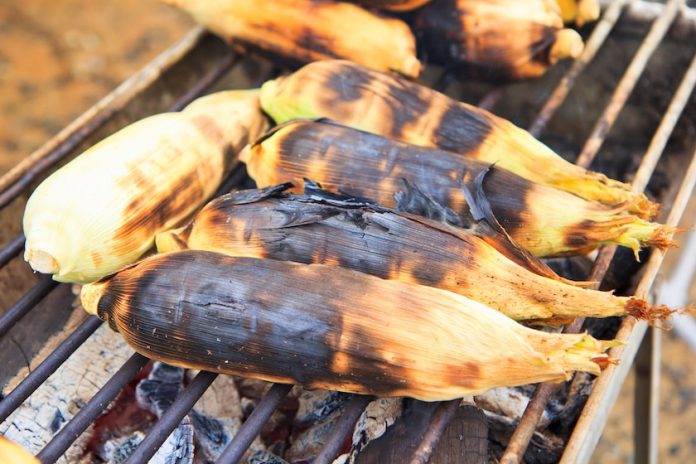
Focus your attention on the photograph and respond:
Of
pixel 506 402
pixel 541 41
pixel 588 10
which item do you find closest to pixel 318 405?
pixel 506 402

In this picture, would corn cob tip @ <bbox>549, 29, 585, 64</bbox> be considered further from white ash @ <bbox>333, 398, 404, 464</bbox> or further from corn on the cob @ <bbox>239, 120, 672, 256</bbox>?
white ash @ <bbox>333, 398, 404, 464</bbox>

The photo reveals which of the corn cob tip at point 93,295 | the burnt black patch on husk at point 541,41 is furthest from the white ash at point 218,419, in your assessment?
the burnt black patch on husk at point 541,41

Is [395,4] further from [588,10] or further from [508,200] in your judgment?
[508,200]

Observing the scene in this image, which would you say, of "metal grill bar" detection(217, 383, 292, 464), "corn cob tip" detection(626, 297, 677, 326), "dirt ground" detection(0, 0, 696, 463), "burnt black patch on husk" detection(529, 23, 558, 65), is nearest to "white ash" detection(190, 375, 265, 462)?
→ "metal grill bar" detection(217, 383, 292, 464)

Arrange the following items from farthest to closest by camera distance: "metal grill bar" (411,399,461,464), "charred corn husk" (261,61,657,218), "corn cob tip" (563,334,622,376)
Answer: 1. "charred corn husk" (261,61,657,218)
2. "metal grill bar" (411,399,461,464)
3. "corn cob tip" (563,334,622,376)

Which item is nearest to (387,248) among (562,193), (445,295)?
(445,295)

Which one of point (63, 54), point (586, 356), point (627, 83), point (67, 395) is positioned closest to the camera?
point (586, 356)
